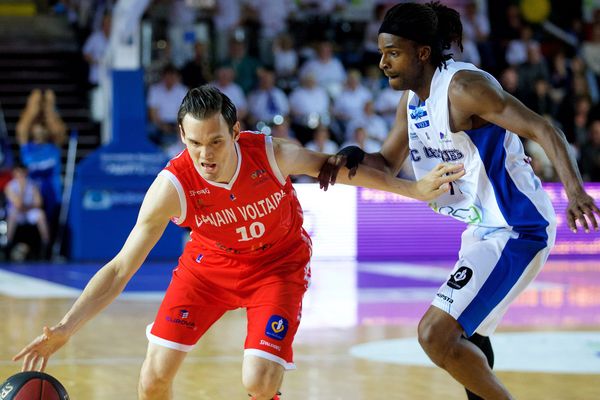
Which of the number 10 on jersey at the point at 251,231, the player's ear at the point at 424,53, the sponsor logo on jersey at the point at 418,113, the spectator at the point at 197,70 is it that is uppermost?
the player's ear at the point at 424,53

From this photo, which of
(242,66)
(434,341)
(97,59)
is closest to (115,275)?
(434,341)

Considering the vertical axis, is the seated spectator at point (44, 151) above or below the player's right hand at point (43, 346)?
below

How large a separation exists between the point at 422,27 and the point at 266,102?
10.1m

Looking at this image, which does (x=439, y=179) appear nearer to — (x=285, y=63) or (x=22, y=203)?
(x=22, y=203)

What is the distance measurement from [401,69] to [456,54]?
447 inches

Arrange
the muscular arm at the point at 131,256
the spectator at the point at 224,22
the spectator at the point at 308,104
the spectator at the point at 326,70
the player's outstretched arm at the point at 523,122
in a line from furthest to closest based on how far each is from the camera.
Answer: the spectator at the point at 224,22 < the spectator at the point at 326,70 < the spectator at the point at 308,104 < the muscular arm at the point at 131,256 < the player's outstretched arm at the point at 523,122

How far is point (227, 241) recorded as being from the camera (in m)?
5.13

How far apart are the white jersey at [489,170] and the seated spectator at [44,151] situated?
377 inches

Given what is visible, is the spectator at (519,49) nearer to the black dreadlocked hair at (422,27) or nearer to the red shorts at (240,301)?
the black dreadlocked hair at (422,27)

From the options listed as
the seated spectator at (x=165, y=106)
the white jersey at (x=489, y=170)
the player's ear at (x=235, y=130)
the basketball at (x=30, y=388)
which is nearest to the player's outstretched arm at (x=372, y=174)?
the white jersey at (x=489, y=170)

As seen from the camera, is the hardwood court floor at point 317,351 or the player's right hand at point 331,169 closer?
the player's right hand at point 331,169

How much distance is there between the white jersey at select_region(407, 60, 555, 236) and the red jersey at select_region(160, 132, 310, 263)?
0.78m

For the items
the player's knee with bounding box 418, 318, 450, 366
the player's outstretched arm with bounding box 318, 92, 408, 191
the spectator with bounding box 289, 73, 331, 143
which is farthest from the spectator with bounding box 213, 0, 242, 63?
the player's knee with bounding box 418, 318, 450, 366

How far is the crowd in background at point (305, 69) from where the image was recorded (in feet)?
49.5
